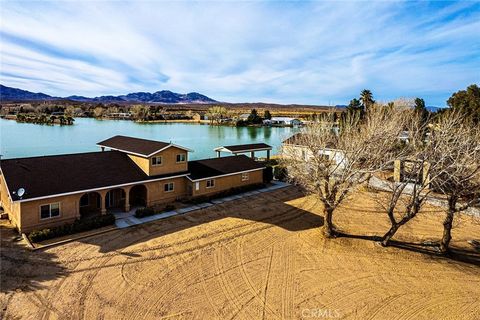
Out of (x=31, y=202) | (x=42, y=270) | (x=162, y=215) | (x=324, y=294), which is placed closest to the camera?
(x=324, y=294)

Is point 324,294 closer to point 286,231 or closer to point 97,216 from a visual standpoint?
point 286,231

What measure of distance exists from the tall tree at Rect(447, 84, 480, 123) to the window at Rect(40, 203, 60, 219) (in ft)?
106

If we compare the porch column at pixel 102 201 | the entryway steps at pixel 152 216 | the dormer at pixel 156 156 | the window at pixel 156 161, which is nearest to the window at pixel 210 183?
the entryway steps at pixel 152 216

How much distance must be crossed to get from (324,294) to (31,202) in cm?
1379

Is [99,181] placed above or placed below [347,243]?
above

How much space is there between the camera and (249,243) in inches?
580

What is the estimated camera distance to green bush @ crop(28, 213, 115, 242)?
1406 centimetres

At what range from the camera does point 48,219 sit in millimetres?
15258

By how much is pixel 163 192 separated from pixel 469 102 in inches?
1173

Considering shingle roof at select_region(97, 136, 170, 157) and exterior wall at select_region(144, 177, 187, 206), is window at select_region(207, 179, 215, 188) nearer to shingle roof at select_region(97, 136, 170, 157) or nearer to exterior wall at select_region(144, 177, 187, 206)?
exterior wall at select_region(144, 177, 187, 206)

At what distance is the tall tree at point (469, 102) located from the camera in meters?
28.4

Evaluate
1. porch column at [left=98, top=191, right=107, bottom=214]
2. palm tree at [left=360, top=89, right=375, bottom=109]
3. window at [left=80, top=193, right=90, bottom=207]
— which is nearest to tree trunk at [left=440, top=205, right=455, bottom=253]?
porch column at [left=98, top=191, right=107, bottom=214]

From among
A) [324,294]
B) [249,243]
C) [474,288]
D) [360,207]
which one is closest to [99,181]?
[249,243]

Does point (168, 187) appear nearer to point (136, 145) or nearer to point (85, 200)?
point (136, 145)
